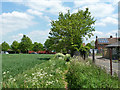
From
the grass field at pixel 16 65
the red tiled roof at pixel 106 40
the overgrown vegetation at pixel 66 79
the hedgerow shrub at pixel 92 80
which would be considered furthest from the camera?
the red tiled roof at pixel 106 40

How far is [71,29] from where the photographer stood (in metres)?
19.5

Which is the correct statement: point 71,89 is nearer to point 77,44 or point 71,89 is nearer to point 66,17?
point 77,44

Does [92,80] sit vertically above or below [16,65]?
above

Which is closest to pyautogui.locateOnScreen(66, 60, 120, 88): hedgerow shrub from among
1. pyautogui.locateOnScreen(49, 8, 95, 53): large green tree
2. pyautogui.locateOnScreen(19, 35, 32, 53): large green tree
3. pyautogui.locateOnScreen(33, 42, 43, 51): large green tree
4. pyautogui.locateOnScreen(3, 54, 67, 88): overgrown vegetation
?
pyautogui.locateOnScreen(3, 54, 67, 88): overgrown vegetation

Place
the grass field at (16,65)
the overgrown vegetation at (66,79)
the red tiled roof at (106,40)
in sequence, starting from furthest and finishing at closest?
1. the red tiled roof at (106,40)
2. the grass field at (16,65)
3. the overgrown vegetation at (66,79)

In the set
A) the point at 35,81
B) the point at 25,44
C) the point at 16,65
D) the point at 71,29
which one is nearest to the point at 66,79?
the point at 35,81

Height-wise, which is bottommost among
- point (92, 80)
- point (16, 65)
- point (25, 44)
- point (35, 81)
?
point (16, 65)

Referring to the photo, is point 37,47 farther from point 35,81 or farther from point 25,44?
point 35,81

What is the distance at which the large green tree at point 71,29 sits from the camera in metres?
19.8

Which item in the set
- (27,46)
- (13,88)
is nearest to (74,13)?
(13,88)

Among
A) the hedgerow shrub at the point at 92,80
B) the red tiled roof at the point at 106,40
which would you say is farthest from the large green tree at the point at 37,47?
the hedgerow shrub at the point at 92,80

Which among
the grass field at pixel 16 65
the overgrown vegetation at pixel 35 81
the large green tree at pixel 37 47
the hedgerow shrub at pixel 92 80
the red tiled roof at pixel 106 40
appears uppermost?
the red tiled roof at pixel 106 40

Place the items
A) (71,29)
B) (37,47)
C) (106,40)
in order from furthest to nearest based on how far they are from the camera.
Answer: (37,47)
(106,40)
(71,29)

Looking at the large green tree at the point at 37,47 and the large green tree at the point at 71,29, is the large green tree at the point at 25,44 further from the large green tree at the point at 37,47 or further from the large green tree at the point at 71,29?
the large green tree at the point at 71,29
